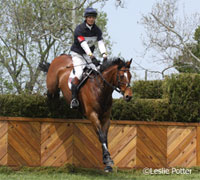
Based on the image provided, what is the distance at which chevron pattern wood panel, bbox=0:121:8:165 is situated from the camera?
28.9 ft

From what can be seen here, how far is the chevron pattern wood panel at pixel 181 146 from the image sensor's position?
9.49m

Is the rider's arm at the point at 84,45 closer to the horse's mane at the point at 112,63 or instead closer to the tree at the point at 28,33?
the horse's mane at the point at 112,63

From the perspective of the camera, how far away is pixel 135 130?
30.6 feet

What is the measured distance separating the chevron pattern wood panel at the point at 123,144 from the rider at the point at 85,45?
59.7 inches

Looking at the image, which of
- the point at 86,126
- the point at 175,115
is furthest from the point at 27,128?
the point at 175,115

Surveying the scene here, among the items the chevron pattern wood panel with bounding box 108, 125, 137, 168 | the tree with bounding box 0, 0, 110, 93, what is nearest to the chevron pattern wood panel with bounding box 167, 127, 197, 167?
the chevron pattern wood panel with bounding box 108, 125, 137, 168

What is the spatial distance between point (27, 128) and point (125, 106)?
232 centimetres

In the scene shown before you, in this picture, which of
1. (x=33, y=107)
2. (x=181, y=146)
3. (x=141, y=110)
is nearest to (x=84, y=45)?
(x=33, y=107)

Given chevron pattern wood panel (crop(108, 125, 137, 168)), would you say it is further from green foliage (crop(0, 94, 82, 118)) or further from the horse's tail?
the horse's tail

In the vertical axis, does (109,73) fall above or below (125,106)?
above

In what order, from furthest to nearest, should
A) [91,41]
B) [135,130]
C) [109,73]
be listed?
[135,130] < [91,41] < [109,73]

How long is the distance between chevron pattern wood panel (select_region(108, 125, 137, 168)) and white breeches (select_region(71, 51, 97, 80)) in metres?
1.70

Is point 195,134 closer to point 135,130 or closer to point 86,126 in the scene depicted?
point 135,130

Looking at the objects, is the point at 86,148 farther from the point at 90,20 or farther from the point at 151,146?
the point at 90,20
